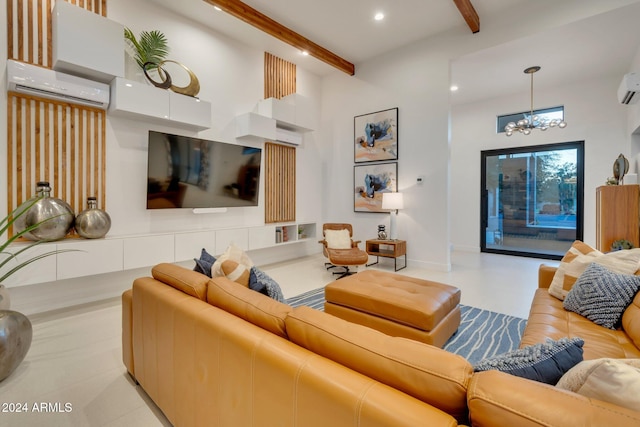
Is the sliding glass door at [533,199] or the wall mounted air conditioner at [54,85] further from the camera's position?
the sliding glass door at [533,199]

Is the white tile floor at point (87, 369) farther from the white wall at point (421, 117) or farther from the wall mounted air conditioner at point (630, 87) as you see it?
the wall mounted air conditioner at point (630, 87)

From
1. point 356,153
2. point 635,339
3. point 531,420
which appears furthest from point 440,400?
point 356,153

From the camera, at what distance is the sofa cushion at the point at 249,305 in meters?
1.17

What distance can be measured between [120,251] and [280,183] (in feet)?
9.48

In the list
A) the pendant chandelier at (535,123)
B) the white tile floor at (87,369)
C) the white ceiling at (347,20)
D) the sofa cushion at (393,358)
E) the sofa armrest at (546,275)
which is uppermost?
the white ceiling at (347,20)

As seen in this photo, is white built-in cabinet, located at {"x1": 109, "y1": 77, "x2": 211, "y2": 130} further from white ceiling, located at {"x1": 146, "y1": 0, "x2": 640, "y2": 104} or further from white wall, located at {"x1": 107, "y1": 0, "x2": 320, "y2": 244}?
white ceiling, located at {"x1": 146, "y1": 0, "x2": 640, "y2": 104}

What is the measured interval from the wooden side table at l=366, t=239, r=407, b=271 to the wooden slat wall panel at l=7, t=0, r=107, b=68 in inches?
187

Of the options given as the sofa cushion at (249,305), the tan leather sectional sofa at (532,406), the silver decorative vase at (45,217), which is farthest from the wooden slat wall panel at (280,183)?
the tan leather sectional sofa at (532,406)

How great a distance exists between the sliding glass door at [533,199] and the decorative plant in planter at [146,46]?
21.1 ft

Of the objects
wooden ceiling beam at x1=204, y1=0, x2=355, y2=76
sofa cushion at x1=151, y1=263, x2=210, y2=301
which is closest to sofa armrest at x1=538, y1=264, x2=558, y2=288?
sofa cushion at x1=151, y1=263, x2=210, y2=301

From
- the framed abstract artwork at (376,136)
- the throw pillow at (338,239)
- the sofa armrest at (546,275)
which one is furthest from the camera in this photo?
the framed abstract artwork at (376,136)

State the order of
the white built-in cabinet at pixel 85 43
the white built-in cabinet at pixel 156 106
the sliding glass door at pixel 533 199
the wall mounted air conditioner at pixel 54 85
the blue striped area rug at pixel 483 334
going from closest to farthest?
1. the blue striped area rug at pixel 483 334
2. the wall mounted air conditioner at pixel 54 85
3. the white built-in cabinet at pixel 85 43
4. the white built-in cabinet at pixel 156 106
5. the sliding glass door at pixel 533 199

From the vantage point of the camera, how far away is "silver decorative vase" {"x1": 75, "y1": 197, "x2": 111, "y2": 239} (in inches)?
122

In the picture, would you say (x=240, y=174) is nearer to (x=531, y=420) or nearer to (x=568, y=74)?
(x=531, y=420)
